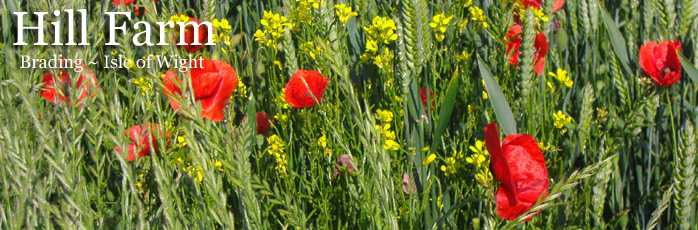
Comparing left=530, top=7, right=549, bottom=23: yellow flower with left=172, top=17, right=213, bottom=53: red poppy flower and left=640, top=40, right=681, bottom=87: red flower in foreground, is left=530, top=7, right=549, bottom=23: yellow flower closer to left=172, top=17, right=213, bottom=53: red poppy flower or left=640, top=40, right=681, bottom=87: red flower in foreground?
left=640, top=40, right=681, bottom=87: red flower in foreground

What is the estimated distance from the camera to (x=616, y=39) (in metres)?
1.34

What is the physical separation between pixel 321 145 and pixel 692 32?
863 millimetres

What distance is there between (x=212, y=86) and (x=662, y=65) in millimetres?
853

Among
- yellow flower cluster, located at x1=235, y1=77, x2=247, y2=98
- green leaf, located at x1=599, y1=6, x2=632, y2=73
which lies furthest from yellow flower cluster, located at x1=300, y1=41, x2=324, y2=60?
green leaf, located at x1=599, y1=6, x2=632, y2=73

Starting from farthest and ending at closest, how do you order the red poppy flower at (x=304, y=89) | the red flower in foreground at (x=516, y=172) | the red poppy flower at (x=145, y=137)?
the red poppy flower at (x=304, y=89) → the red flower in foreground at (x=516, y=172) → the red poppy flower at (x=145, y=137)

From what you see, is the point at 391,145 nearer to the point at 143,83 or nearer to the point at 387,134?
the point at 387,134

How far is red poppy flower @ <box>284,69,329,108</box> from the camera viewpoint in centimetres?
111

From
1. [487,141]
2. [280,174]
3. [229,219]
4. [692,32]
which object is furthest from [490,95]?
[692,32]

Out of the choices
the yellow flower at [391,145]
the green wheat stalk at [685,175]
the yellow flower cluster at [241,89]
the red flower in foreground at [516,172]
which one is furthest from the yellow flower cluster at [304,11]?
the green wheat stalk at [685,175]

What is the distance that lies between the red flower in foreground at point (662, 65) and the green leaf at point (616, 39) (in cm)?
3

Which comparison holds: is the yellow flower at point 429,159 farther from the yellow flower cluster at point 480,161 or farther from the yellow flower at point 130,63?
the yellow flower at point 130,63

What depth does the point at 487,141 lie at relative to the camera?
91 centimetres

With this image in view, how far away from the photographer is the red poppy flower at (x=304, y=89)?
43.6 inches

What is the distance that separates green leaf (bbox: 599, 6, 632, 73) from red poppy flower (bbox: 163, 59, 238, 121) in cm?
74
